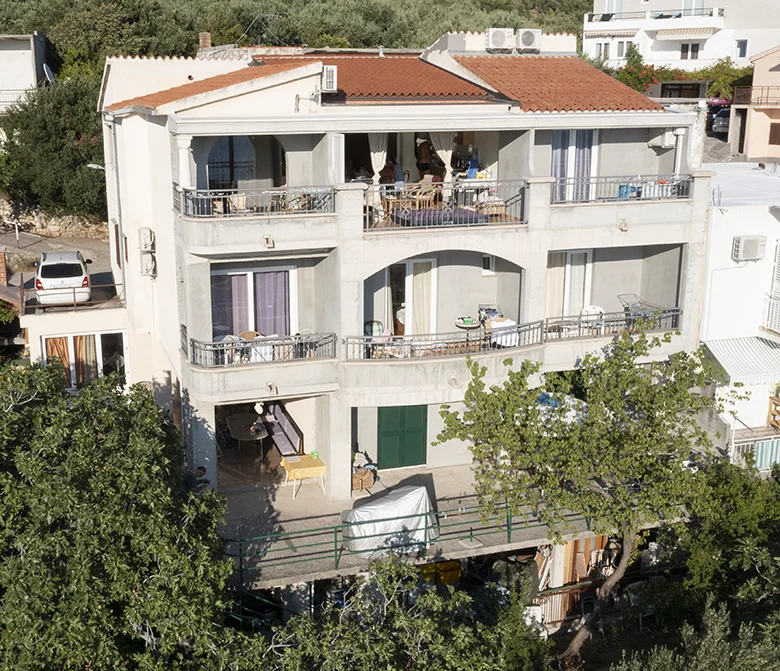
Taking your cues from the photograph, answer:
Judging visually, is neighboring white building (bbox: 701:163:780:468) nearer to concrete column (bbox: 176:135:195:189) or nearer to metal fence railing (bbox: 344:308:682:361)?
metal fence railing (bbox: 344:308:682:361)

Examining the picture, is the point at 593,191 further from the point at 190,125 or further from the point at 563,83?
the point at 190,125

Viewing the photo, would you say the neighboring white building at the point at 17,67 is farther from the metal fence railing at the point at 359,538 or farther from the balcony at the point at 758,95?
the balcony at the point at 758,95

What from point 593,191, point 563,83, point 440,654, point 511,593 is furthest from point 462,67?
point 440,654

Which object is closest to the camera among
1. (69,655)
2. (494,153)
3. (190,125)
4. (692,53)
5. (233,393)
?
(69,655)

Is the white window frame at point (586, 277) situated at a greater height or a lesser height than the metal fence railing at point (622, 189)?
lesser

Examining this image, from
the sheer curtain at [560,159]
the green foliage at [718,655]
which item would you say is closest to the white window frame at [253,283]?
the sheer curtain at [560,159]

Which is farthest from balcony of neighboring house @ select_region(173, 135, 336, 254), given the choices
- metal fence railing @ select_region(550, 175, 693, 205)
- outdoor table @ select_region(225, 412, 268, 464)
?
metal fence railing @ select_region(550, 175, 693, 205)
